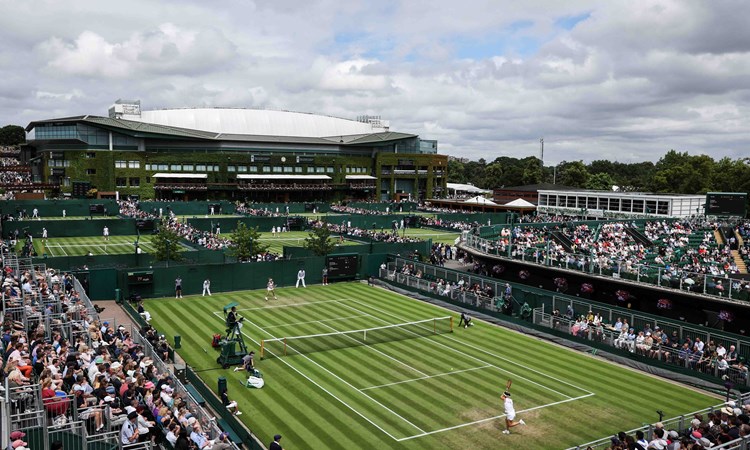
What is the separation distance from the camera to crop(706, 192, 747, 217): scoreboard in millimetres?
61438

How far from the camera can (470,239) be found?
49.5 m

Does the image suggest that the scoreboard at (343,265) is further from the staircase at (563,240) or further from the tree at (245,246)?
the staircase at (563,240)

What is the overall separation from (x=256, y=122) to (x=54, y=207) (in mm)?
75608

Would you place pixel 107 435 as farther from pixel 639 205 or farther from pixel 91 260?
pixel 639 205

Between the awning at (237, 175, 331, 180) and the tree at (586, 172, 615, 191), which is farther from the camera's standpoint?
the tree at (586, 172, 615, 191)

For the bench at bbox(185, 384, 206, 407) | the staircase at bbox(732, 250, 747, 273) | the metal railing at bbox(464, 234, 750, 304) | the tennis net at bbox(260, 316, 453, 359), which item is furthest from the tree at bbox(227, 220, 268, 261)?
the staircase at bbox(732, 250, 747, 273)

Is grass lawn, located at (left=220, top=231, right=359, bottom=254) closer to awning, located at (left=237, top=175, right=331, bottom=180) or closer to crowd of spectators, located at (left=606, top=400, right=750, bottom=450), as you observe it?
crowd of spectators, located at (left=606, top=400, right=750, bottom=450)

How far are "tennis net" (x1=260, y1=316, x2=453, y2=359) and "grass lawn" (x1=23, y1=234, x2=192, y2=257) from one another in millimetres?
29513

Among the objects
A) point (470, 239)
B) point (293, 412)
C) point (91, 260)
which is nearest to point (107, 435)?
point (293, 412)

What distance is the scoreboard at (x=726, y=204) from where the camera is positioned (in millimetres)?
61438

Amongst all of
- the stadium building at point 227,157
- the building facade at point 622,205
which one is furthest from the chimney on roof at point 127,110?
the building facade at point 622,205

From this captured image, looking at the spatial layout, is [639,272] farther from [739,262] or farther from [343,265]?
[343,265]

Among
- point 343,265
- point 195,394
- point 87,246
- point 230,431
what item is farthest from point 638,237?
point 87,246

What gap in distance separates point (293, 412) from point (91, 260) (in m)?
27.3
